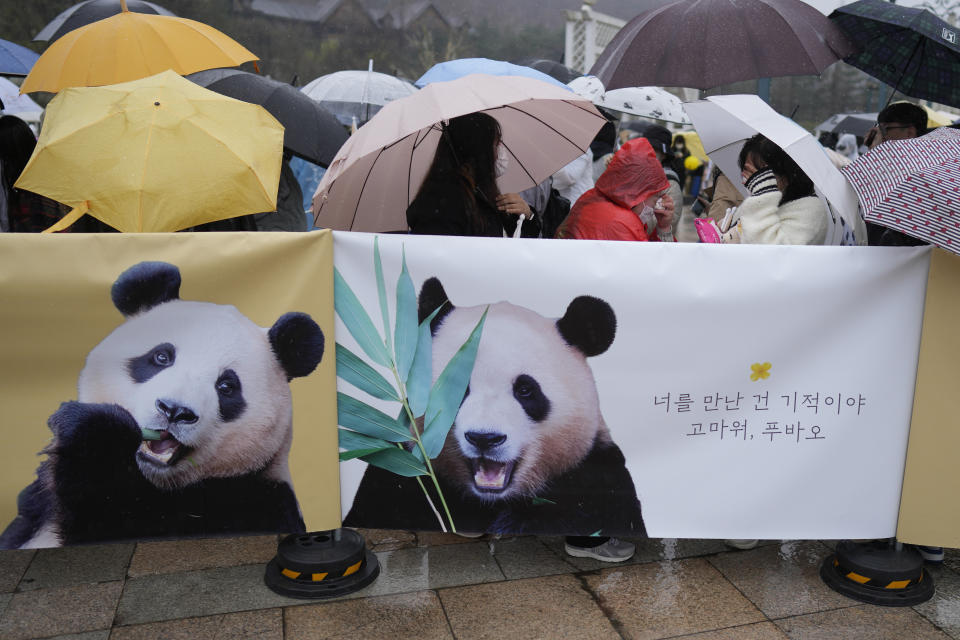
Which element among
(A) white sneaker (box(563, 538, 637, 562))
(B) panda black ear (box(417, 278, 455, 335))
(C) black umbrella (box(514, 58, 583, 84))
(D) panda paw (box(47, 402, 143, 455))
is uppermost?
(C) black umbrella (box(514, 58, 583, 84))

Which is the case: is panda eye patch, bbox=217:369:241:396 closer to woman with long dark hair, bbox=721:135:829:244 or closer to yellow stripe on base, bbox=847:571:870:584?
woman with long dark hair, bbox=721:135:829:244

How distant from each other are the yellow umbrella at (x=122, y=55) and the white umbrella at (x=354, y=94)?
10.5 feet

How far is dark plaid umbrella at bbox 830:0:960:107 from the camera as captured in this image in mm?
4641

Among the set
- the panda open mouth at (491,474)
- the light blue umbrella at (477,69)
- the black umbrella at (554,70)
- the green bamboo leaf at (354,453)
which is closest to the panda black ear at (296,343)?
the green bamboo leaf at (354,453)

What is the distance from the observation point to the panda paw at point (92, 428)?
310 centimetres

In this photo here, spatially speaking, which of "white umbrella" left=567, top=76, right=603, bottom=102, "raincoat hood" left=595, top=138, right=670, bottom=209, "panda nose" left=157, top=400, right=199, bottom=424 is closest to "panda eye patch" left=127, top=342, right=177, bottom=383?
"panda nose" left=157, top=400, right=199, bottom=424

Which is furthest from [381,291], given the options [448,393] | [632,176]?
[632,176]

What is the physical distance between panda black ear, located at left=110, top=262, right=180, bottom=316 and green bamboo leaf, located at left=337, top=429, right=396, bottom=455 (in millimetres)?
817

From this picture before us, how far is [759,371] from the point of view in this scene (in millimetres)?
3246

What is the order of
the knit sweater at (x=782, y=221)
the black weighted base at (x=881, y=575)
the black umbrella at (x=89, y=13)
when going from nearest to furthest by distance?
the black weighted base at (x=881, y=575) → the knit sweater at (x=782, y=221) → the black umbrella at (x=89, y=13)

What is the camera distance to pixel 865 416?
10.8 ft

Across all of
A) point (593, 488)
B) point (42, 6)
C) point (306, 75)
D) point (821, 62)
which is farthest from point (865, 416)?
point (306, 75)

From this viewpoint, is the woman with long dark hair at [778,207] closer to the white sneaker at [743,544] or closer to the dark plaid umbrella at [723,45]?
the dark plaid umbrella at [723,45]

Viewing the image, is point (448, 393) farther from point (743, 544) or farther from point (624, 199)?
point (743, 544)
